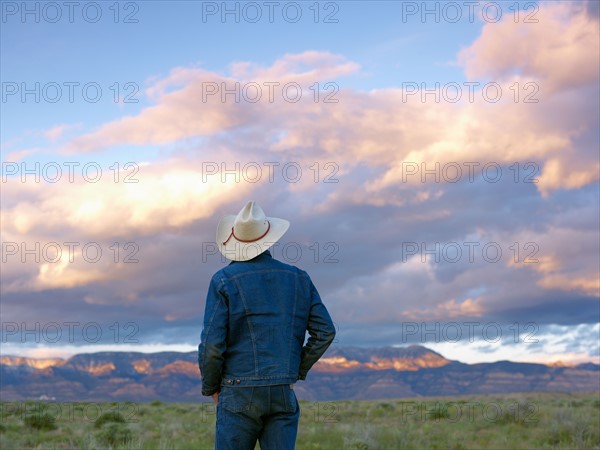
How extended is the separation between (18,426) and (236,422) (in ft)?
49.0

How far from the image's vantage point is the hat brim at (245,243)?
207 inches

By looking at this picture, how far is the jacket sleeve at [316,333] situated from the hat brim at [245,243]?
436 mm

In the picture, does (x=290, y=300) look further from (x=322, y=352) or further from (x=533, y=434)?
(x=533, y=434)

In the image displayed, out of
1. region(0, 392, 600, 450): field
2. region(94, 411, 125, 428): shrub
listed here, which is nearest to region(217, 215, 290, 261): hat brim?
region(0, 392, 600, 450): field

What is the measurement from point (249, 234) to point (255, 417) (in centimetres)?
129

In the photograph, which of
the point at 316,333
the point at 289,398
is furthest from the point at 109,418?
the point at 289,398

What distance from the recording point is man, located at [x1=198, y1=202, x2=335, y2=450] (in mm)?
4941

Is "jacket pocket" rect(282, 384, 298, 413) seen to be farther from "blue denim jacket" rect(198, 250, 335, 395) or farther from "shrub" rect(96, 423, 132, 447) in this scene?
"shrub" rect(96, 423, 132, 447)

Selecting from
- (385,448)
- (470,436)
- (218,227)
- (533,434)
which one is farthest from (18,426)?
(218,227)

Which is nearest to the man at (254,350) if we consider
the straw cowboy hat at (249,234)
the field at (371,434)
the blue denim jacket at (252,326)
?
the blue denim jacket at (252,326)

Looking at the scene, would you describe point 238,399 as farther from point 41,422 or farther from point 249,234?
point 41,422

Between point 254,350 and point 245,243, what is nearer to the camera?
point 254,350

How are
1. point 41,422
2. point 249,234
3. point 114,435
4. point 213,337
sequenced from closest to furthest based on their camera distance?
point 213,337 → point 249,234 → point 114,435 → point 41,422

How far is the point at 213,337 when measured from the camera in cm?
489
